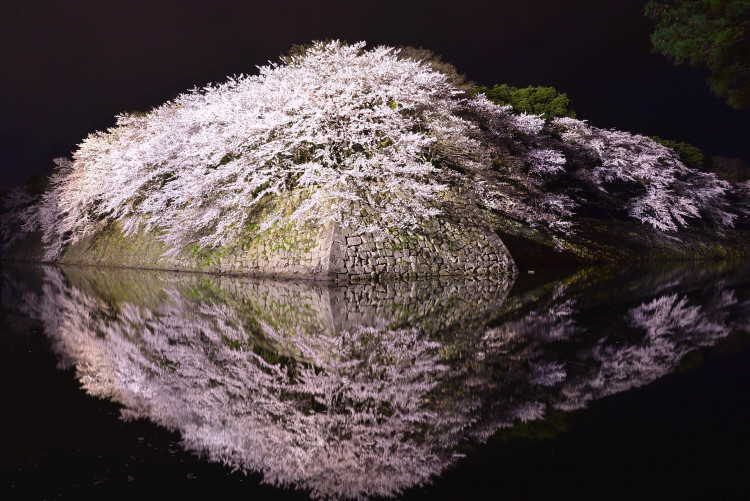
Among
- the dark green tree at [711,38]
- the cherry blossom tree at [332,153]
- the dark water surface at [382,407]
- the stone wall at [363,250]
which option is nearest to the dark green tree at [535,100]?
the cherry blossom tree at [332,153]

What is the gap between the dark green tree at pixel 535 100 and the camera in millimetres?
29359

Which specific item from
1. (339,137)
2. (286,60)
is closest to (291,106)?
(339,137)

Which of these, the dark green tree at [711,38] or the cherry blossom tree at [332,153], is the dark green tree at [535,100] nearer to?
the cherry blossom tree at [332,153]

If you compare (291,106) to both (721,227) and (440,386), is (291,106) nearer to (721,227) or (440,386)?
(440,386)

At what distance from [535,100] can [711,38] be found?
70.2 ft

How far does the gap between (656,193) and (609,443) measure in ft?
93.7

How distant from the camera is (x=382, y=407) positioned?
3658 mm

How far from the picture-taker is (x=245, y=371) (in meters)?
4.73

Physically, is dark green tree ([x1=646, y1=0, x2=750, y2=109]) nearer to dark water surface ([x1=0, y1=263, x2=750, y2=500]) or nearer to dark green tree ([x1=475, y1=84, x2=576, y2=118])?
dark water surface ([x1=0, y1=263, x2=750, y2=500])

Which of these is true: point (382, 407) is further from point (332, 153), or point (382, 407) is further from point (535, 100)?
point (535, 100)

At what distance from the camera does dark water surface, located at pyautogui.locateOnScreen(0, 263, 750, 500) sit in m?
2.59

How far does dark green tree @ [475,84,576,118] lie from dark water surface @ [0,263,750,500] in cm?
2368

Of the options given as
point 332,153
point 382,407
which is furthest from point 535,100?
point 382,407

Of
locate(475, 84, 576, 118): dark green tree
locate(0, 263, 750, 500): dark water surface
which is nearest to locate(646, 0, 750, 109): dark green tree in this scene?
locate(0, 263, 750, 500): dark water surface
